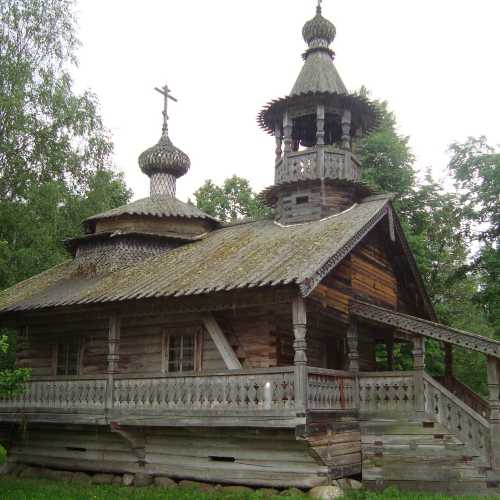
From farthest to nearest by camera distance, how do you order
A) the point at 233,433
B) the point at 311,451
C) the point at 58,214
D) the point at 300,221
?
the point at 58,214 < the point at 300,221 < the point at 233,433 < the point at 311,451

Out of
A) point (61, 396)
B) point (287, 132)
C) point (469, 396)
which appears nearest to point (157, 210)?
point (287, 132)

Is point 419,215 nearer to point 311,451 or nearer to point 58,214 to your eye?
point 58,214

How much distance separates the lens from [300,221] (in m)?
20.2

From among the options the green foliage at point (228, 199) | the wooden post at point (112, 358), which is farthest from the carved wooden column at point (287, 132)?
the green foliage at point (228, 199)

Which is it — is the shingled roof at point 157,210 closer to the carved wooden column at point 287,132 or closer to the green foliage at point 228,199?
the carved wooden column at point 287,132

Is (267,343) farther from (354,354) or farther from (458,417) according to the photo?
(458,417)

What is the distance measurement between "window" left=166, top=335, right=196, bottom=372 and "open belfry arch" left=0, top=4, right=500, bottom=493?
57mm

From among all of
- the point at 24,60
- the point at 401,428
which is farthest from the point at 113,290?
the point at 24,60

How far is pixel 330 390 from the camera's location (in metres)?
14.9

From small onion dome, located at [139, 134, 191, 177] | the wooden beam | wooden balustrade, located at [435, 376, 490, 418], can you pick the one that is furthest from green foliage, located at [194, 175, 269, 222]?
the wooden beam

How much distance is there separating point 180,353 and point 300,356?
→ 4876 mm

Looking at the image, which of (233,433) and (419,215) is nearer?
(233,433)

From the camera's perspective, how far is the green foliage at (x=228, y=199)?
137 feet

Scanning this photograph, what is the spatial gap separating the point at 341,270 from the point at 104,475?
786 centimetres
